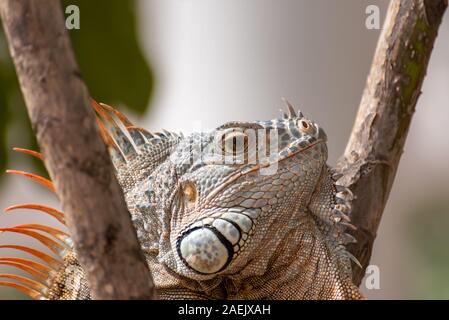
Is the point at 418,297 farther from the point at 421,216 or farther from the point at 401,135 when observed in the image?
the point at 401,135

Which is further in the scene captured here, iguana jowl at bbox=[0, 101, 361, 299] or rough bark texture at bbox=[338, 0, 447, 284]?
rough bark texture at bbox=[338, 0, 447, 284]

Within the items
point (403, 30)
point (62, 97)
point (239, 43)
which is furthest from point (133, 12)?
point (62, 97)

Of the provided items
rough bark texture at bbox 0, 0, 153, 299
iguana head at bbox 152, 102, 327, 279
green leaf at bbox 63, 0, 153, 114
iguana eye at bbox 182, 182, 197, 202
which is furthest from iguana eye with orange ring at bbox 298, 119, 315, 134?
green leaf at bbox 63, 0, 153, 114

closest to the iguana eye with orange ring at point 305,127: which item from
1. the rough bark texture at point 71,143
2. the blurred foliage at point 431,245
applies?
the rough bark texture at point 71,143

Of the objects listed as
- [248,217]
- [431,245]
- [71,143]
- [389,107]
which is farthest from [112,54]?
[71,143]

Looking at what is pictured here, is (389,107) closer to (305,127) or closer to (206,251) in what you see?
(305,127)

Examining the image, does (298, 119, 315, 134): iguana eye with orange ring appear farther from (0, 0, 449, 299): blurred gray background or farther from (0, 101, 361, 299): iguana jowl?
(0, 0, 449, 299): blurred gray background

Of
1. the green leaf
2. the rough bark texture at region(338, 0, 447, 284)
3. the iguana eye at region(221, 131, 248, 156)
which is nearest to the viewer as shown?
the iguana eye at region(221, 131, 248, 156)
